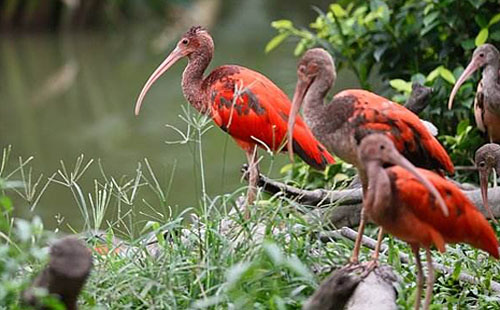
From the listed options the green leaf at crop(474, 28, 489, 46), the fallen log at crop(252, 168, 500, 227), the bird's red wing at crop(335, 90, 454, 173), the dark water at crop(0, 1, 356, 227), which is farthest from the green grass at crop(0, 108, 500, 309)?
the green leaf at crop(474, 28, 489, 46)

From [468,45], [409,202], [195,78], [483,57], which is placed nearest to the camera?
[409,202]

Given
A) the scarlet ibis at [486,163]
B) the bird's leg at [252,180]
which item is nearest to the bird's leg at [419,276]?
the bird's leg at [252,180]

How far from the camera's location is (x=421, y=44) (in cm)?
766

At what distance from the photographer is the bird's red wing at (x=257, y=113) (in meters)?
5.52

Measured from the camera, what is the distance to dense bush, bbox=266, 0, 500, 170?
6988 millimetres

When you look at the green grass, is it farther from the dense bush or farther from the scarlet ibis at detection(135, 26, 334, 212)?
the dense bush

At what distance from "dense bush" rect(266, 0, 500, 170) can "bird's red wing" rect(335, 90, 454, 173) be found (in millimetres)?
2659

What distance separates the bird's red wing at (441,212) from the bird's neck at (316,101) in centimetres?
52

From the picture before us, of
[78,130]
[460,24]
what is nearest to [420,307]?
[460,24]

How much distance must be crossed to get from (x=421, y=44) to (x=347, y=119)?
3826mm

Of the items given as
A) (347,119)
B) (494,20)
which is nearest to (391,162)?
(347,119)

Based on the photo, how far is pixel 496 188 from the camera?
550 cm

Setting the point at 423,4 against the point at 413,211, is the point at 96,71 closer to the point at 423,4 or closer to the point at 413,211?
the point at 423,4

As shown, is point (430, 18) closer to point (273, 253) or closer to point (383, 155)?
point (383, 155)
